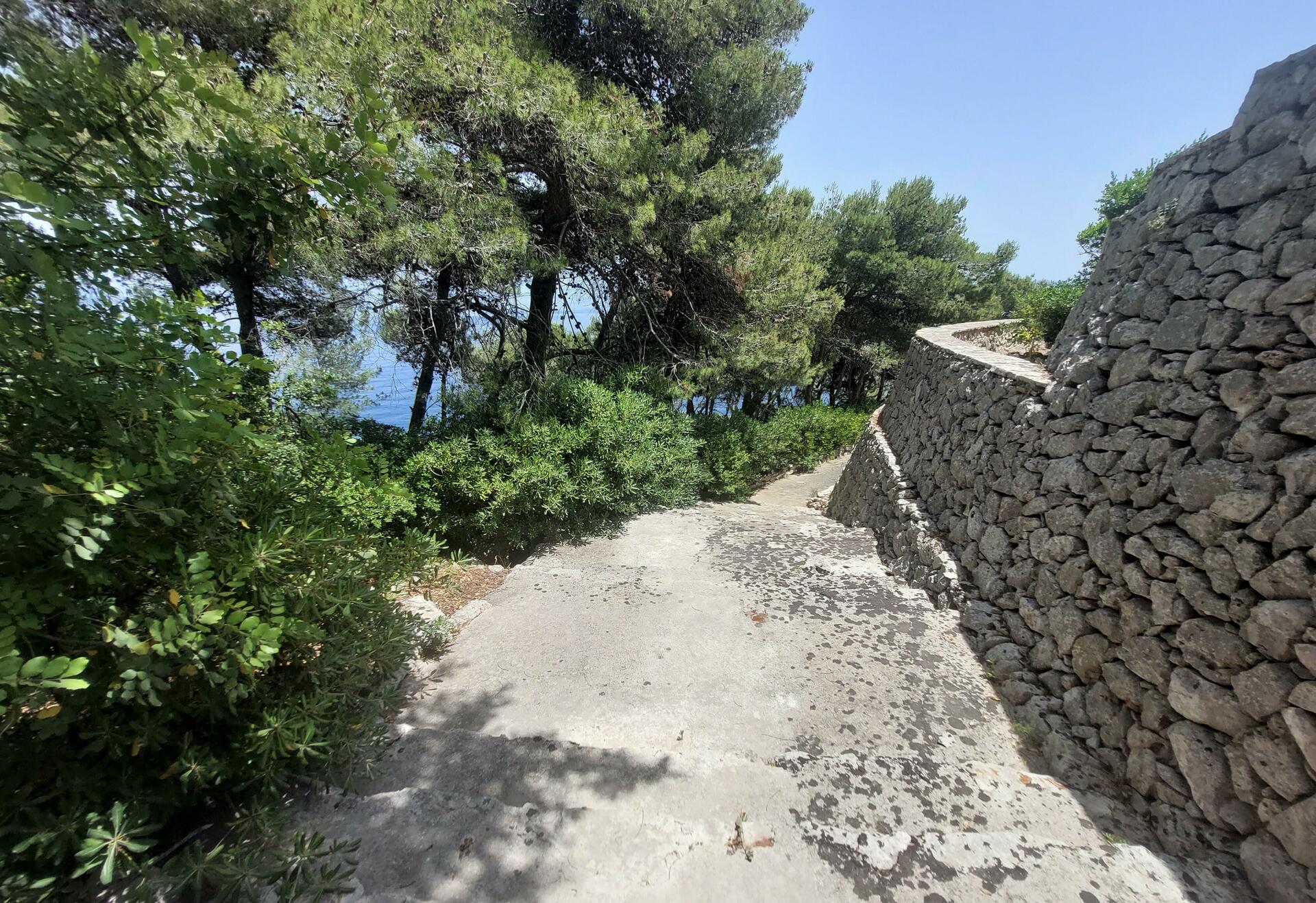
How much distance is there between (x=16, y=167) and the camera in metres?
1.23

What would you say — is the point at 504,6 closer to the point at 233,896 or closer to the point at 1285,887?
the point at 233,896

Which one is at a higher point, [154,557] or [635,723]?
[154,557]

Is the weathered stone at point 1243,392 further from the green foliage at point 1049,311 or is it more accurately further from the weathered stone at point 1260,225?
the green foliage at point 1049,311

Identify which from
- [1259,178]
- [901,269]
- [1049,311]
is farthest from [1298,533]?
[901,269]

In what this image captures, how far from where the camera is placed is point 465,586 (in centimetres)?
455

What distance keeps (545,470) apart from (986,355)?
4977 millimetres

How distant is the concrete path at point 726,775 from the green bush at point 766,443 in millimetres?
4748

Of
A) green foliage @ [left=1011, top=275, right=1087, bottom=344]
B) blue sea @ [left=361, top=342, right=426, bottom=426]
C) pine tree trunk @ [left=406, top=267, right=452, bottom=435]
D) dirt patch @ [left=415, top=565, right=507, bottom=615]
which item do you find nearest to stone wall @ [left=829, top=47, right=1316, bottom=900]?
green foliage @ [left=1011, top=275, right=1087, bottom=344]

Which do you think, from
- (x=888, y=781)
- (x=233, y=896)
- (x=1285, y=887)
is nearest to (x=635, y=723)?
(x=888, y=781)

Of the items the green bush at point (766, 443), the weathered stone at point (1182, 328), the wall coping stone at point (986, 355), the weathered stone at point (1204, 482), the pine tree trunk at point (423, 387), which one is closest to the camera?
the weathered stone at point (1204, 482)

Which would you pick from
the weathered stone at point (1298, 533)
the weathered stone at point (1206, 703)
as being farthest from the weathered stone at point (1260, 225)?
the weathered stone at point (1206, 703)

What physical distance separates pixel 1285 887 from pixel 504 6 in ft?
29.0

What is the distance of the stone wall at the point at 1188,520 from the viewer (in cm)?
198

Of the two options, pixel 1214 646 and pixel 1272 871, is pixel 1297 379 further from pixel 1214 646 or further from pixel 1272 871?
pixel 1272 871
